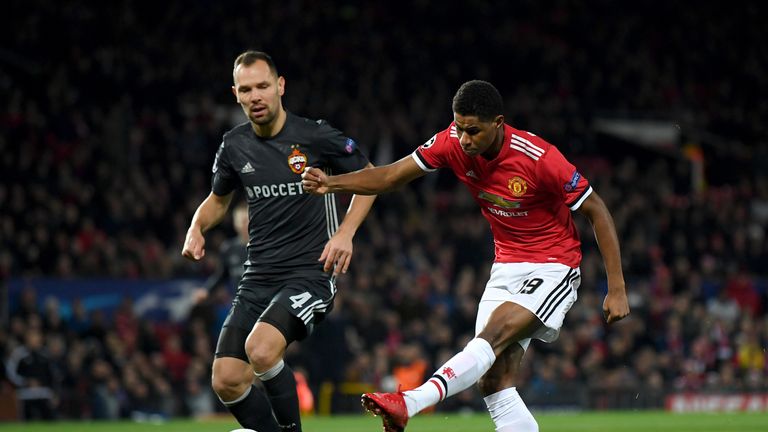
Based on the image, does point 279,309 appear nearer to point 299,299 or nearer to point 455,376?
point 299,299

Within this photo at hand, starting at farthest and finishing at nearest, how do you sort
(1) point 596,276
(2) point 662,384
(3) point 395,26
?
(3) point 395,26 → (1) point 596,276 → (2) point 662,384

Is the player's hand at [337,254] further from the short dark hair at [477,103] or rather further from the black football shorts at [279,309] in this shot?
the short dark hair at [477,103]

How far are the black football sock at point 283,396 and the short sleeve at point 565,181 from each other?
6.28 ft

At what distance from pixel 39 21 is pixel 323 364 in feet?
29.0

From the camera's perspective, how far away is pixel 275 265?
723 cm

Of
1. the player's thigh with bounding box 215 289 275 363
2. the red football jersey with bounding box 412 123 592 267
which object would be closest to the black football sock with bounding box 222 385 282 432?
the player's thigh with bounding box 215 289 275 363

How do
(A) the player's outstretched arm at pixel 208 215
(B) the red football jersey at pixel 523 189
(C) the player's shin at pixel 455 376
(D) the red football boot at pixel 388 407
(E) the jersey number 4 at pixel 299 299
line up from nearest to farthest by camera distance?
(D) the red football boot at pixel 388 407, (C) the player's shin at pixel 455 376, (B) the red football jersey at pixel 523 189, (E) the jersey number 4 at pixel 299 299, (A) the player's outstretched arm at pixel 208 215

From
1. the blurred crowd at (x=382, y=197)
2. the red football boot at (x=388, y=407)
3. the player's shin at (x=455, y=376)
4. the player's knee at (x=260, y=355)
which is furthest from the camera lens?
the blurred crowd at (x=382, y=197)

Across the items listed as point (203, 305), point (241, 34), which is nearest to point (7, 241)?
point (203, 305)

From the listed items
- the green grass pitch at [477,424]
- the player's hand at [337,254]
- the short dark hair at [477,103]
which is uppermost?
the short dark hair at [477,103]

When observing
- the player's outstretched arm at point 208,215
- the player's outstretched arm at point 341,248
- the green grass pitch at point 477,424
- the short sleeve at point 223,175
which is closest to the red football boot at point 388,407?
the player's outstretched arm at point 341,248

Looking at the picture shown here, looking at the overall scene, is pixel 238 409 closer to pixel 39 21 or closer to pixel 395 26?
pixel 39 21

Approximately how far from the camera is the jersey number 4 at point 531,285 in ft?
22.6

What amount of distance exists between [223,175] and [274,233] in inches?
21.9
